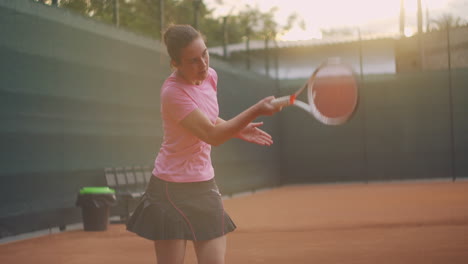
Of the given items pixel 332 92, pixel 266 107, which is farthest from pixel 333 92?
pixel 266 107

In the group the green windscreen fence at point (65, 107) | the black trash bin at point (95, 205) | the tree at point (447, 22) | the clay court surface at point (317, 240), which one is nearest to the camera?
the clay court surface at point (317, 240)

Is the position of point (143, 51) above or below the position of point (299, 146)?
above

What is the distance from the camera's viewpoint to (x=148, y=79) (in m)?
11.7

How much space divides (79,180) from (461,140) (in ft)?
41.6

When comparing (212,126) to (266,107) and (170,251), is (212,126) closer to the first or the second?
(266,107)

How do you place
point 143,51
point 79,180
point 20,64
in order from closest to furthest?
point 20,64 → point 79,180 → point 143,51

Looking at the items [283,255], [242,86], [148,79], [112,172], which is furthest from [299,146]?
[283,255]

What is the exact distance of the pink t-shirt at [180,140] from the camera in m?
2.85

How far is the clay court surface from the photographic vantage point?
6.05 m

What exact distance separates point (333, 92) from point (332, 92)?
0.6 inches

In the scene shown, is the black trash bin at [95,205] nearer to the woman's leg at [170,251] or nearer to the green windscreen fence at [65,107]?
the green windscreen fence at [65,107]

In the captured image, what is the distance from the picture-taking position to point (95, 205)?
8773 millimetres

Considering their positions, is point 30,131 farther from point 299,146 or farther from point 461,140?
point 461,140

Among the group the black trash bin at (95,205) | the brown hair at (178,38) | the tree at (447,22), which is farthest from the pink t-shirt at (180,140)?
the tree at (447,22)
